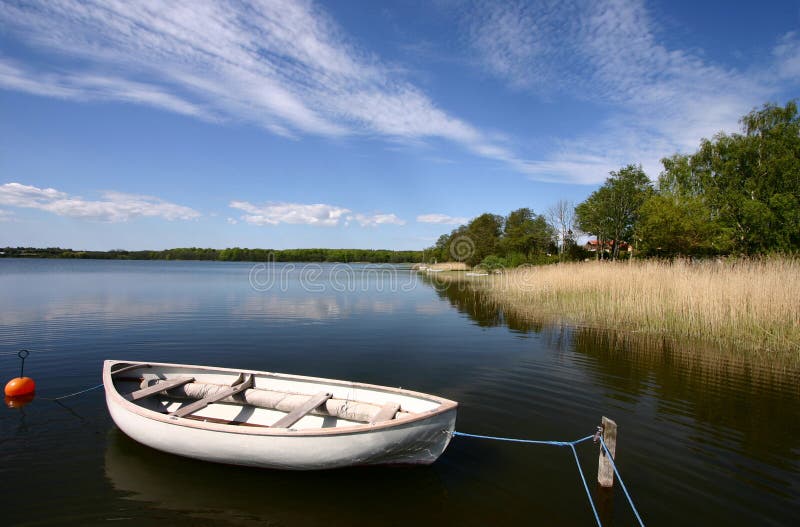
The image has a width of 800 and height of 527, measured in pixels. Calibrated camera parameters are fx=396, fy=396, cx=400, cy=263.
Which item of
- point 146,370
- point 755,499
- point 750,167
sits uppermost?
point 750,167

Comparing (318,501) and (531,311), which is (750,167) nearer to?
(531,311)

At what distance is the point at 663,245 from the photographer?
26.3 metres

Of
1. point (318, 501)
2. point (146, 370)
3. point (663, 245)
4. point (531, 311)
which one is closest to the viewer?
point (318, 501)

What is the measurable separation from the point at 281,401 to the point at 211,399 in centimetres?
95

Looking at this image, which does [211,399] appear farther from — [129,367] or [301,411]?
[129,367]

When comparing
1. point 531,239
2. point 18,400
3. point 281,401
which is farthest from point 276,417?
point 531,239

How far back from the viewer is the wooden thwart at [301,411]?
14.9ft

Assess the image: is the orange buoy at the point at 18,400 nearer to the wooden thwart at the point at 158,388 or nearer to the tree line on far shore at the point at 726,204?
the wooden thwart at the point at 158,388

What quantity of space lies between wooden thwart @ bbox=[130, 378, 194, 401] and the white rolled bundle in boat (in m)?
0.10

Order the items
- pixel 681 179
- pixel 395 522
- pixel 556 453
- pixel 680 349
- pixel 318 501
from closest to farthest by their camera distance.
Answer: pixel 395 522 < pixel 318 501 < pixel 556 453 < pixel 680 349 < pixel 681 179

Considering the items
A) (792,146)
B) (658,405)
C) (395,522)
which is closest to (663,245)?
(792,146)

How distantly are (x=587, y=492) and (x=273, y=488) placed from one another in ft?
11.5

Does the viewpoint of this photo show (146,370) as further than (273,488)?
Yes

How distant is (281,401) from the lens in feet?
17.8
